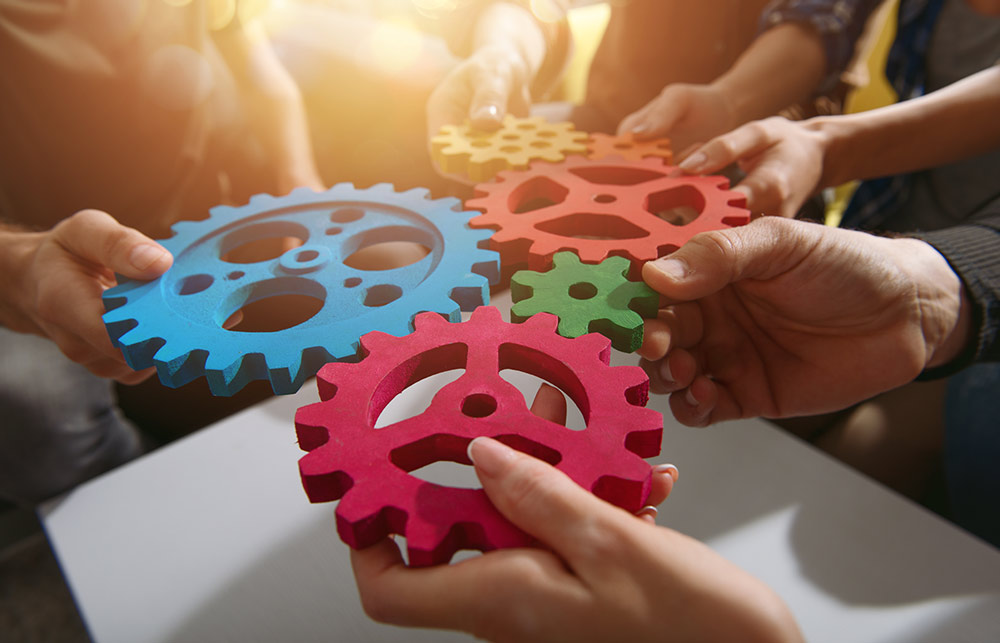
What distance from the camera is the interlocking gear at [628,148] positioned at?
1.13 m

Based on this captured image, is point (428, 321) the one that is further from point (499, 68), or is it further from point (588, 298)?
point (499, 68)

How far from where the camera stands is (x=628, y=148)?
1.18 meters

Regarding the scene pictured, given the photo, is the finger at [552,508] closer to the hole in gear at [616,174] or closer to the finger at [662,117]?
the hole in gear at [616,174]

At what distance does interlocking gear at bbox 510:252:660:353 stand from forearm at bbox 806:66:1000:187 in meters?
0.81

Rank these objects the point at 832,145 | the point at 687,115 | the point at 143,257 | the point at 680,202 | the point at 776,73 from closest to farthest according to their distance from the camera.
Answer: the point at 143,257 → the point at 680,202 → the point at 832,145 → the point at 687,115 → the point at 776,73

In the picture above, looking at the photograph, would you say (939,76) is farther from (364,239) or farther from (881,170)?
(364,239)

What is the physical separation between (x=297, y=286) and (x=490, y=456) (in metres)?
0.48

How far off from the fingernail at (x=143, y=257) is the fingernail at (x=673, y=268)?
683 millimetres

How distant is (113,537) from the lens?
3.14 ft

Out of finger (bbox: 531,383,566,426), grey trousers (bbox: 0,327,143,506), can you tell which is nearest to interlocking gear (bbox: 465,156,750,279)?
finger (bbox: 531,383,566,426)

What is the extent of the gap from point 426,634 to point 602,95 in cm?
169

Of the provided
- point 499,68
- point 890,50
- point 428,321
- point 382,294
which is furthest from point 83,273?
point 890,50

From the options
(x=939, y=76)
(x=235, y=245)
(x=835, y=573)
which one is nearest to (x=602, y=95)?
(x=939, y=76)

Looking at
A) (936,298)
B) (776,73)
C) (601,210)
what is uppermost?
(776,73)
